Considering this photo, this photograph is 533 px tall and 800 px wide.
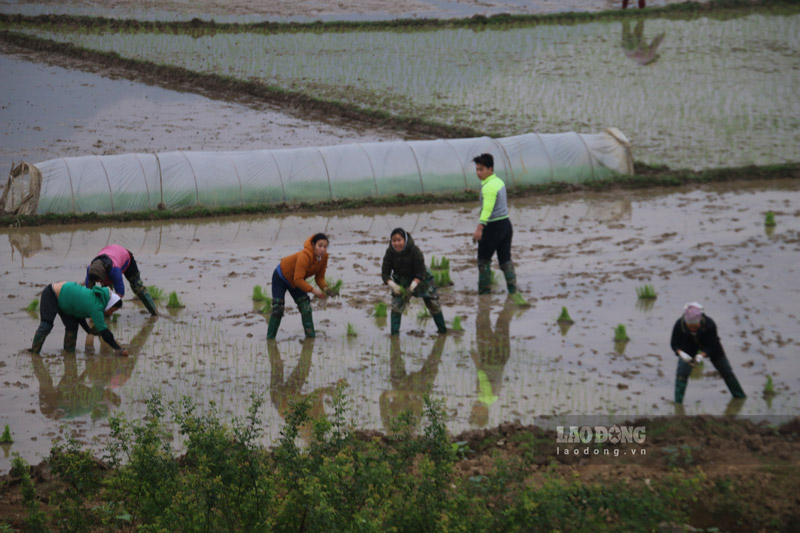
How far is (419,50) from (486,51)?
1.97m

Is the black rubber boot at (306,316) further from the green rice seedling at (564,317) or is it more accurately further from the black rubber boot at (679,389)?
the black rubber boot at (679,389)

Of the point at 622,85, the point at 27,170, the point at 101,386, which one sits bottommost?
the point at 101,386

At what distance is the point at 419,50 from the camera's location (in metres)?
25.2

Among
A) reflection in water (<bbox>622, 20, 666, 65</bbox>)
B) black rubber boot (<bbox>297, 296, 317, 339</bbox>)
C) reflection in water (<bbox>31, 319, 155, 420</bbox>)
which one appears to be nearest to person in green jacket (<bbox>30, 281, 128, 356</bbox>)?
reflection in water (<bbox>31, 319, 155, 420</bbox>)

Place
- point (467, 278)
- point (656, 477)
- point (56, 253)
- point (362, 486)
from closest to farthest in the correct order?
point (362, 486)
point (656, 477)
point (467, 278)
point (56, 253)

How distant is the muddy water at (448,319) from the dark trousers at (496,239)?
0.61 meters

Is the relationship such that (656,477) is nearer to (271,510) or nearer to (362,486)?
(362,486)

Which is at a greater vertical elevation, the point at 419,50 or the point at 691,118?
the point at 419,50

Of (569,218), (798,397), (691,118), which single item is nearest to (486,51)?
(691,118)

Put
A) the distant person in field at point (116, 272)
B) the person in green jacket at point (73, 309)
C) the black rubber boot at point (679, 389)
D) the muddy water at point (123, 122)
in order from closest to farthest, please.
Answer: the black rubber boot at point (679, 389)
the person in green jacket at point (73, 309)
the distant person in field at point (116, 272)
the muddy water at point (123, 122)

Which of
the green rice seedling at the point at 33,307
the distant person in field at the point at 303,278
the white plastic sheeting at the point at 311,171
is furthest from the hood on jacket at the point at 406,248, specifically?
the white plastic sheeting at the point at 311,171

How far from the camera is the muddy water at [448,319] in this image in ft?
26.5

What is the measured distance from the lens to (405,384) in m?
8.52

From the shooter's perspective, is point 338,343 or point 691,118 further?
point 691,118
